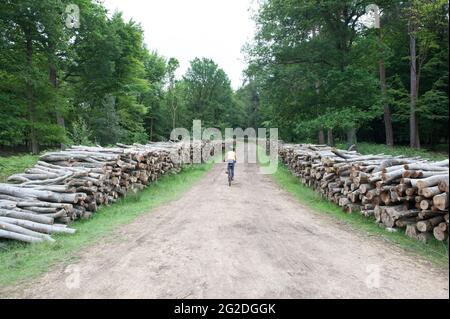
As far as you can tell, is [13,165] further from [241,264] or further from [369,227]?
[369,227]

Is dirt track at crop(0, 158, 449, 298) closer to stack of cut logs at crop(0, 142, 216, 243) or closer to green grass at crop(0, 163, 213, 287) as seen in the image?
green grass at crop(0, 163, 213, 287)

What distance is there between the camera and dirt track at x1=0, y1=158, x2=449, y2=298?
4699mm

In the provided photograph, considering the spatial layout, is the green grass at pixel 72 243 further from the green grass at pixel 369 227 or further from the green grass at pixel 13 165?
the green grass at pixel 369 227

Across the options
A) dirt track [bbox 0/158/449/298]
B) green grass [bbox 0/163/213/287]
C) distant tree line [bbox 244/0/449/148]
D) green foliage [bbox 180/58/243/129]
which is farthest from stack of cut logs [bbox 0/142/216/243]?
green foliage [bbox 180/58/243/129]

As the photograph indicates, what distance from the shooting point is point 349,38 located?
2145 cm

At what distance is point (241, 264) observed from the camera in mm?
5672

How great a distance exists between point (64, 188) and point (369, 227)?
26.8 ft

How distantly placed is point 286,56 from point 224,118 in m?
54.6

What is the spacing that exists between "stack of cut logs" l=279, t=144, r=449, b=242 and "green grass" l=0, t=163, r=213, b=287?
615 centimetres

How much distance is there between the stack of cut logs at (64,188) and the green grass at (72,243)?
1.05 feet

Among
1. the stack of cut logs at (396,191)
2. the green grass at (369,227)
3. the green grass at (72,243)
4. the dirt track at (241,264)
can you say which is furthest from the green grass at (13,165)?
the stack of cut logs at (396,191)

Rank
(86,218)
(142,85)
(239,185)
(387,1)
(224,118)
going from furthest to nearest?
(224,118), (142,85), (387,1), (239,185), (86,218)

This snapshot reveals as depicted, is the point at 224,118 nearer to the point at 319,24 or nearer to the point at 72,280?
the point at 319,24
